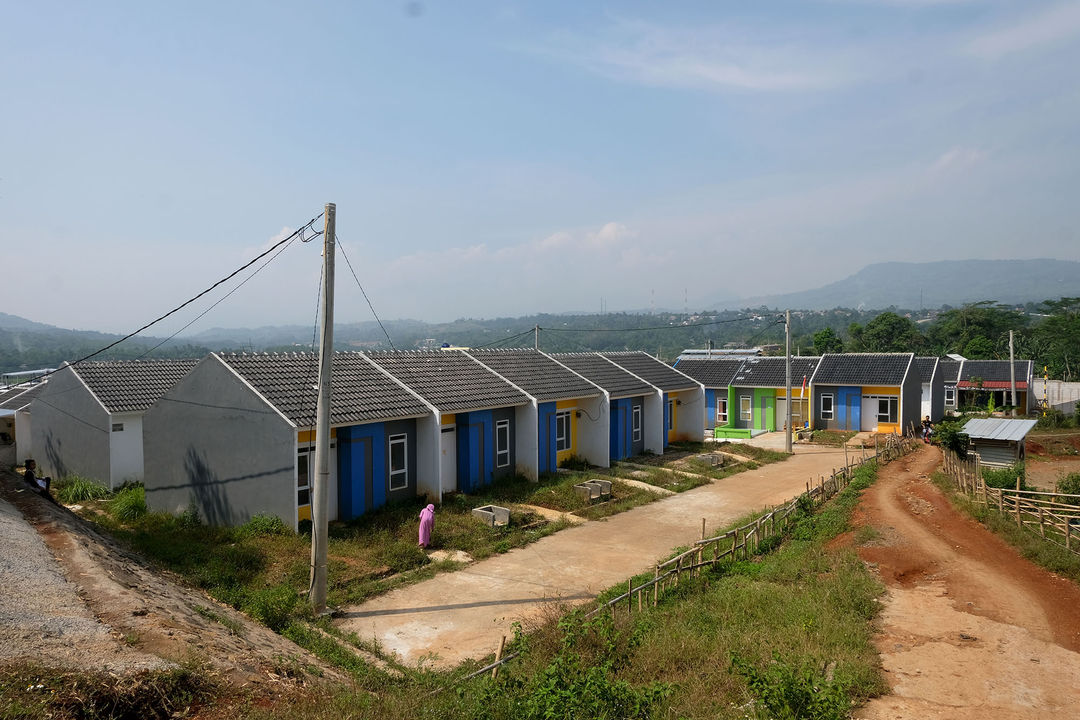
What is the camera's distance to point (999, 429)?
2264 centimetres

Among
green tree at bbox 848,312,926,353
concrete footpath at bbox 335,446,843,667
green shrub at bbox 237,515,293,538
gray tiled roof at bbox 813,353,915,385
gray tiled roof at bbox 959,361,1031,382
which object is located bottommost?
concrete footpath at bbox 335,446,843,667

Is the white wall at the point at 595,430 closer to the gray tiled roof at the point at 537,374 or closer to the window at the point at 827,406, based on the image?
the gray tiled roof at the point at 537,374

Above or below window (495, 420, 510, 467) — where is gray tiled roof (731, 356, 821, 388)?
above

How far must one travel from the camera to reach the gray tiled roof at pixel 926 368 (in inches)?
1597

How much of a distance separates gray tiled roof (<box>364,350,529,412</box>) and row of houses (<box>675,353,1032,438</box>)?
54.0 ft

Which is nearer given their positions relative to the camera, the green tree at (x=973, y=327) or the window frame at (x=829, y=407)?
the window frame at (x=829, y=407)

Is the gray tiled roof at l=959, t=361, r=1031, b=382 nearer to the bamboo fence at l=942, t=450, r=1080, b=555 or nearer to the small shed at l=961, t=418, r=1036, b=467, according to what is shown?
the small shed at l=961, t=418, r=1036, b=467

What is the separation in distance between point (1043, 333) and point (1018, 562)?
69.8 metres

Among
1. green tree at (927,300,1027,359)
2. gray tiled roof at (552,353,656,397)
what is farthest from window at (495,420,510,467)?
green tree at (927,300,1027,359)

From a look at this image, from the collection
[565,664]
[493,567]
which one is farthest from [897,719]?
[493,567]

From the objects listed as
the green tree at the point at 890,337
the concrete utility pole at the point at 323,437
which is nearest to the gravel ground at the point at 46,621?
the concrete utility pole at the point at 323,437

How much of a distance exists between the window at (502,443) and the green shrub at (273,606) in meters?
9.65

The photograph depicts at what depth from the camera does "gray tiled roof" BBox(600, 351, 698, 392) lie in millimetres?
28438

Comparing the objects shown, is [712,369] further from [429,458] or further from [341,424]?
[341,424]
